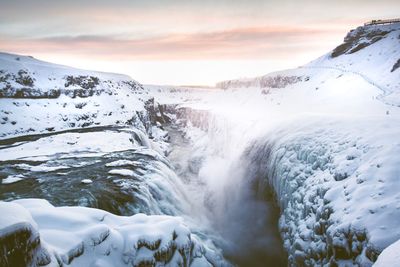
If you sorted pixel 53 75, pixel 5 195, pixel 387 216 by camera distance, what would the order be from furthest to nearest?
pixel 53 75
pixel 5 195
pixel 387 216

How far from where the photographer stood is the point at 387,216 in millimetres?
5633

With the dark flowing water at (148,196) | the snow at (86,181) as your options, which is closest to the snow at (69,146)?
the dark flowing water at (148,196)

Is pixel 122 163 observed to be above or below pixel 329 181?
below

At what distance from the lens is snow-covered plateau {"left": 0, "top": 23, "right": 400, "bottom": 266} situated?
5285 millimetres

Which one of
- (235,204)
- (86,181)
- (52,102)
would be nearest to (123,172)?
(86,181)

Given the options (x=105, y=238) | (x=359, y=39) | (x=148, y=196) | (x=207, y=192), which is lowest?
(x=207, y=192)

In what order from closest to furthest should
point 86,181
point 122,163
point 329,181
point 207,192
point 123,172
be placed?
point 329,181, point 86,181, point 123,172, point 122,163, point 207,192

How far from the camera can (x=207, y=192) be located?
1802cm

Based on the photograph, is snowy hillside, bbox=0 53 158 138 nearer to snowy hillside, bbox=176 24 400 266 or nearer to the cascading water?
the cascading water

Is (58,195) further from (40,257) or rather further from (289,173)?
(289,173)

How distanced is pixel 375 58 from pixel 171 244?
1564 inches

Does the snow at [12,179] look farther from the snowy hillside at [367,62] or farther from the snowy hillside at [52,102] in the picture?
the snowy hillside at [367,62]

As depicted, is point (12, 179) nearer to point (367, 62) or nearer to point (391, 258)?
point (391, 258)

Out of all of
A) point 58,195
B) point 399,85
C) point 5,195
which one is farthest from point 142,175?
point 399,85
